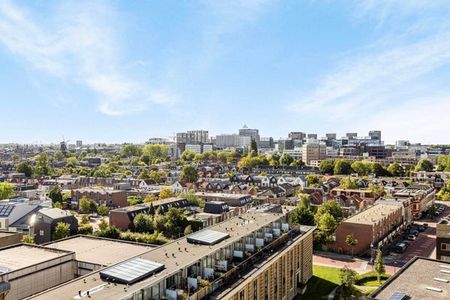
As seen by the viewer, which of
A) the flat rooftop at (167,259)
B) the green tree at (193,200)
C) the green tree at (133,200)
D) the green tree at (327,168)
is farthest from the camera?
the green tree at (327,168)

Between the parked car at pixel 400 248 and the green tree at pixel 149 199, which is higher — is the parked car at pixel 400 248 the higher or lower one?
the lower one

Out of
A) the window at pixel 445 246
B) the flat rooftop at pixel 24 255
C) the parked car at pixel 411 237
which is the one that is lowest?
the parked car at pixel 411 237

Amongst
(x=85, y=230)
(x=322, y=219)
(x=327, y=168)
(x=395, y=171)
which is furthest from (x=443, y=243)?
(x=327, y=168)

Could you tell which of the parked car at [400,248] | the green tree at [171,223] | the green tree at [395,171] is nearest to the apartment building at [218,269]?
the green tree at [171,223]

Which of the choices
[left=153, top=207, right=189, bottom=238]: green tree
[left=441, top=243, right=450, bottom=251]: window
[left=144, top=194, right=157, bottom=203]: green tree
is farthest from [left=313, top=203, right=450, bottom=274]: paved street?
[left=144, top=194, right=157, bottom=203]: green tree

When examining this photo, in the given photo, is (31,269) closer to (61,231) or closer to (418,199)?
(61,231)

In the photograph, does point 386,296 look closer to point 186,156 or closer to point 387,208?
point 387,208

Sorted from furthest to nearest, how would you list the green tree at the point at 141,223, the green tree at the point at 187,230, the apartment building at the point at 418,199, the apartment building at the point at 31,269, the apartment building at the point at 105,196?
the apartment building at the point at 105,196, the apartment building at the point at 418,199, the green tree at the point at 141,223, the green tree at the point at 187,230, the apartment building at the point at 31,269

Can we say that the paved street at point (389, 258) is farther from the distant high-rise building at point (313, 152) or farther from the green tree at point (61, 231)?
the distant high-rise building at point (313, 152)
